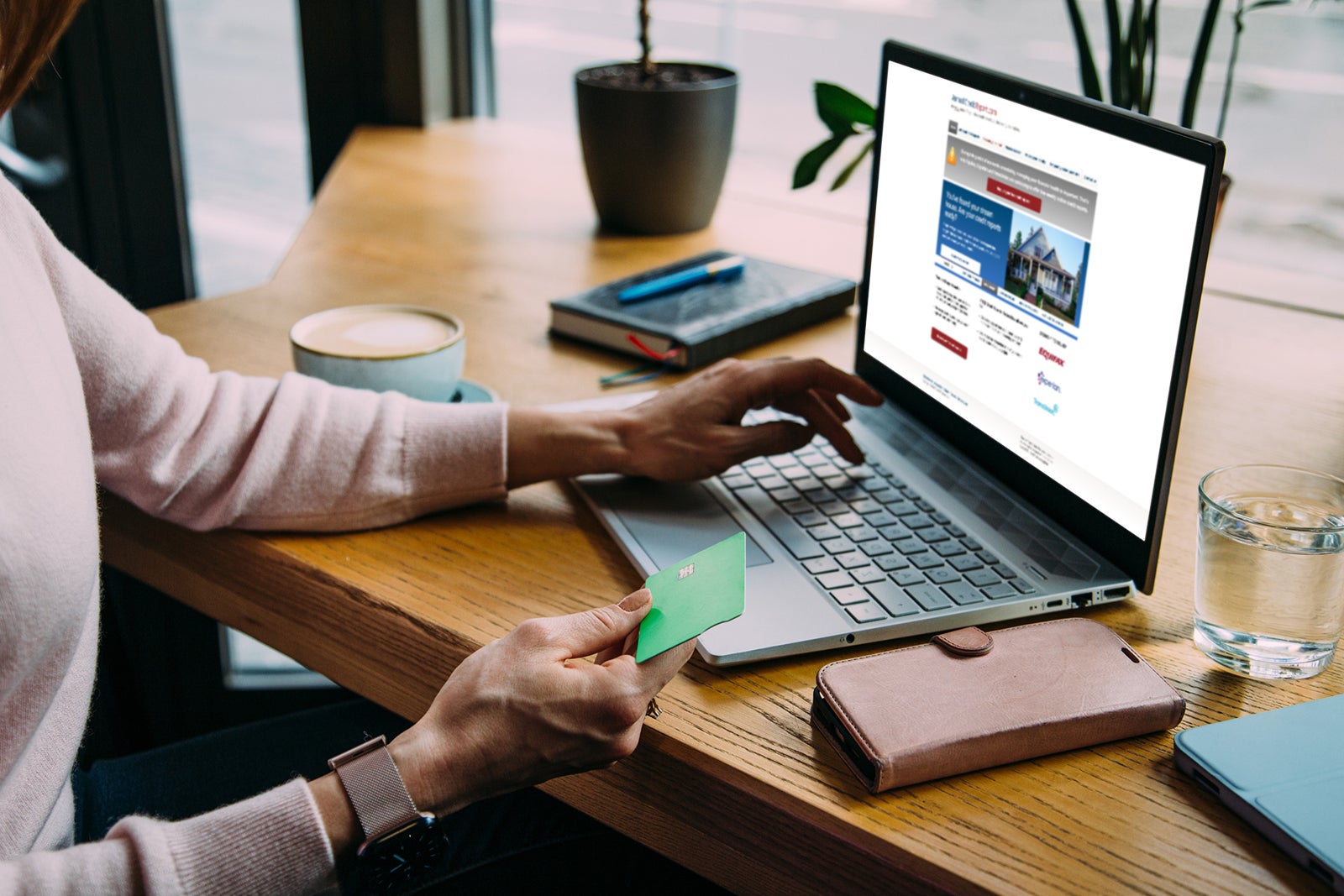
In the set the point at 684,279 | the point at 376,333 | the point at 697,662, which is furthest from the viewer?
the point at 684,279

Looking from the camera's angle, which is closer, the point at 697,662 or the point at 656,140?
the point at 697,662

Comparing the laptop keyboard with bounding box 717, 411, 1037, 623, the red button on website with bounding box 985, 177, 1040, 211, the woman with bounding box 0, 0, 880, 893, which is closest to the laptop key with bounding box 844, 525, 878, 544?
the laptop keyboard with bounding box 717, 411, 1037, 623

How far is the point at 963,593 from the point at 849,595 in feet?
0.23

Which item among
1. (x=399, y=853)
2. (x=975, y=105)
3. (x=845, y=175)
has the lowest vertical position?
(x=399, y=853)

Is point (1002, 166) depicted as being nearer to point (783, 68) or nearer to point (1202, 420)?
point (1202, 420)

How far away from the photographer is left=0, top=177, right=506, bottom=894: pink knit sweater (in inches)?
22.2

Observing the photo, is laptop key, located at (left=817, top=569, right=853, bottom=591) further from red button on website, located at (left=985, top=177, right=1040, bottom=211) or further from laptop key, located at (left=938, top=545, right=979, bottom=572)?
red button on website, located at (left=985, top=177, right=1040, bottom=211)

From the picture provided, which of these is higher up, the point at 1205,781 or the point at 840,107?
the point at 840,107

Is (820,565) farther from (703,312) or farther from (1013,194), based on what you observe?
(703,312)

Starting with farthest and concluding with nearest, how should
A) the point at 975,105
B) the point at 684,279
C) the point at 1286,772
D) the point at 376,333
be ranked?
the point at 684,279
the point at 376,333
the point at 975,105
the point at 1286,772

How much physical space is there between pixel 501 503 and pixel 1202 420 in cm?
61

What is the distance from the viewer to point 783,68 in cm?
562

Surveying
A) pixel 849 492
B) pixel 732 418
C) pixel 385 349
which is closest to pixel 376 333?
pixel 385 349

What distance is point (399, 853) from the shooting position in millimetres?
585
